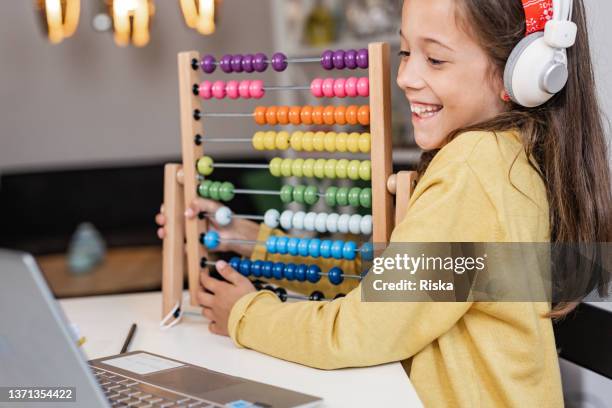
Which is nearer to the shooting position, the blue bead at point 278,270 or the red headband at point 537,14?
the red headband at point 537,14

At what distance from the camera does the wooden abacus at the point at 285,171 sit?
127 centimetres

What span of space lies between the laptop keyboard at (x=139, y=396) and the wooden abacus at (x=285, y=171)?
35 centimetres

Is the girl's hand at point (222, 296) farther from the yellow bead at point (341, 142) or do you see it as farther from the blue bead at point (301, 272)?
the yellow bead at point (341, 142)

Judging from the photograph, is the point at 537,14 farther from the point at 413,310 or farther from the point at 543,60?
the point at 413,310

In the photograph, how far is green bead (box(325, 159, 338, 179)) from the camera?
Result: 133 centimetres

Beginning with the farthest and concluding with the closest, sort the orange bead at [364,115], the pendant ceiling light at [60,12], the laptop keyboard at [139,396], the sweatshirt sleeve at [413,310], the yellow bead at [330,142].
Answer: the pendant ceiling light at [60,12] → the yellow bead at [330,142] → the orange bead at [364,115] → the sweatshirt sleeve at [413,310] → the laptop keyboard at [139,396]

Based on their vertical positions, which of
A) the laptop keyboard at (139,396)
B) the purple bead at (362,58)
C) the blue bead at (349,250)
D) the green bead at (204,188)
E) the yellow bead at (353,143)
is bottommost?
the laptop keyboard at (139,396)

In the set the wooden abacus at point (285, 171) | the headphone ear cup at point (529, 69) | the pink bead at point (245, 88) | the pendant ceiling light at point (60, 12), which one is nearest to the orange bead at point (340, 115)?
the wooden abacus at point (285, 171)

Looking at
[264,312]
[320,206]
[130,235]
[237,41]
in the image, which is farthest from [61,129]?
[264,312]

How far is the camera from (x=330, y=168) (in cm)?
133

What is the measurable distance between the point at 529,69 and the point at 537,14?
9cm

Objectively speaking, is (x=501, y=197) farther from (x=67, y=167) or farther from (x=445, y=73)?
(x=67, y=167)

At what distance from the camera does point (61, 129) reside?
14.6ft

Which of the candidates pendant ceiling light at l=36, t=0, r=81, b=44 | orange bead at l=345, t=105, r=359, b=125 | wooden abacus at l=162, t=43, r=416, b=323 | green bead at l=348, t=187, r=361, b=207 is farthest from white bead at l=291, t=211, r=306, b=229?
pendant ceiling light at l=36, t=0, r=81, b=44
